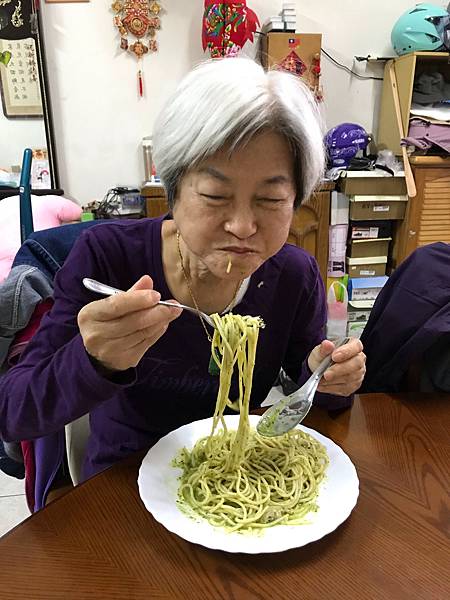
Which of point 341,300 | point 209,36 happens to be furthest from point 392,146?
point 209,36

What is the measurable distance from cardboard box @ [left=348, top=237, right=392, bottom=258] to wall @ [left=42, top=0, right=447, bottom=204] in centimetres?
92

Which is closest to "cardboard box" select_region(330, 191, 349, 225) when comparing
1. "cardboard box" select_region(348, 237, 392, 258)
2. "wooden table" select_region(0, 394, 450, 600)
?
"cardboard box" select_region(348, 237, 392, 258)

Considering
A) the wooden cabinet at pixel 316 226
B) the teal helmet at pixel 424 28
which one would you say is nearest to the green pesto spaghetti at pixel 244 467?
the wooden cabinet at pixel 316 226

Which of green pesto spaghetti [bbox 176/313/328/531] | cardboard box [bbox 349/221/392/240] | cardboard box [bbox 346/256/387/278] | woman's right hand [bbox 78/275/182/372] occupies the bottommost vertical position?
cardboard box [bbox 346/256/387/278]

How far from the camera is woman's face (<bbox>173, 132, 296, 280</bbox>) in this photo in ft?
2.92

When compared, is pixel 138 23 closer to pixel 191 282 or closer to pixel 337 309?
pixel 337 309

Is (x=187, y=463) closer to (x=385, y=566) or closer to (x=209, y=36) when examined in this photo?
(x=385, y=566)

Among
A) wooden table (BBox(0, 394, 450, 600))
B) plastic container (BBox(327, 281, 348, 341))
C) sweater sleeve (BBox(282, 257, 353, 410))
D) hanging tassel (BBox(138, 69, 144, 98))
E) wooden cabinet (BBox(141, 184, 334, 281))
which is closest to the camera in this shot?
wooden table (BBox(0, 394, 450, 600))

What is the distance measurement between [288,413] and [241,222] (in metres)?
0.36

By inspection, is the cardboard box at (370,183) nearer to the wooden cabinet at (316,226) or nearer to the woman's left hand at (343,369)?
the wooden cabinet at (316,226)

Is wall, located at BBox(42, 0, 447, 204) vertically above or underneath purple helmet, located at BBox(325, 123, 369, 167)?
above

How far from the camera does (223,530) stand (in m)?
0.75

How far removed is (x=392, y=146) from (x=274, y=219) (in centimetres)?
280

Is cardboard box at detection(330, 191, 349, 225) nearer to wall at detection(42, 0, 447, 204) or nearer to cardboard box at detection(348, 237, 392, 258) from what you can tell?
cardboard box at detection(348, 237, 392, 258)
